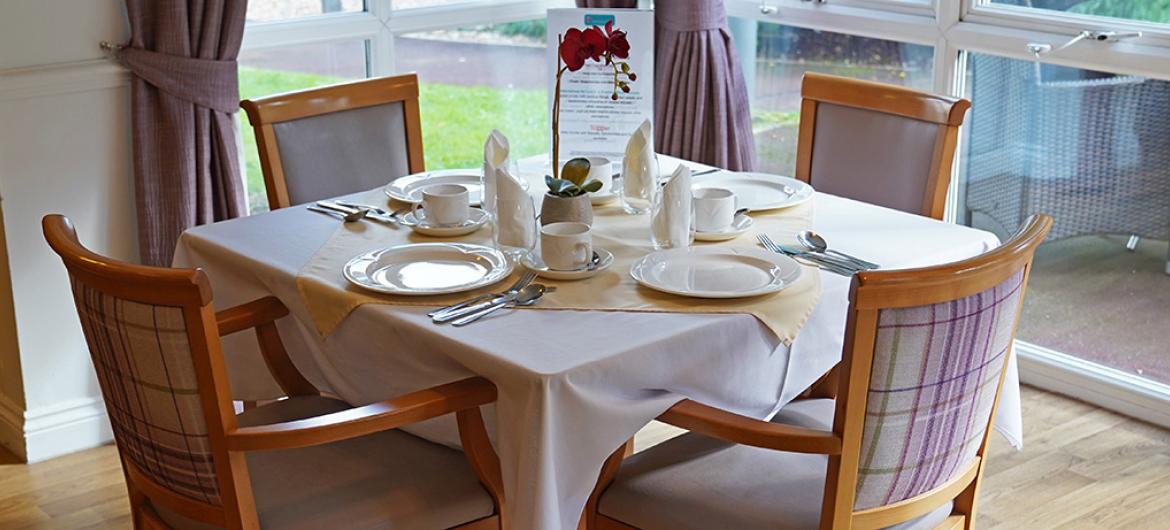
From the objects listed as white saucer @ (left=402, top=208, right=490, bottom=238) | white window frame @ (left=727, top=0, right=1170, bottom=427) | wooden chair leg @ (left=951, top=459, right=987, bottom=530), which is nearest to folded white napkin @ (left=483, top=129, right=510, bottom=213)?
white saucer @ (left=402, top=208, right=490, bottom=238)

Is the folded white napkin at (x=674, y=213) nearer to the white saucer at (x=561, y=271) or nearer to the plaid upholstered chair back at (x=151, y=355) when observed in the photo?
the white saucer at (x=561, y=271)

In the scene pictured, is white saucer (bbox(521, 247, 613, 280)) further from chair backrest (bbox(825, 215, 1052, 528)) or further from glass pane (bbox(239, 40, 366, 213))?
glass pane (bbox(239, 40, 366, 213))

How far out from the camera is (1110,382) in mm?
3318

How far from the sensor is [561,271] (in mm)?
2096

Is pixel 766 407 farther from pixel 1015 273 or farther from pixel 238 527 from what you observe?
pixel 238 527

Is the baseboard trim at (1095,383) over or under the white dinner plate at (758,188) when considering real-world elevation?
under

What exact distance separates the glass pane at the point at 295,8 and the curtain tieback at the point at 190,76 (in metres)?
0.36

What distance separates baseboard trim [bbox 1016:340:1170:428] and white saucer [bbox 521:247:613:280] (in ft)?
5.78

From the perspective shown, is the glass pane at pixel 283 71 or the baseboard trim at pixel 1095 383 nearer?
the baseboard trim at pixel 1095 383

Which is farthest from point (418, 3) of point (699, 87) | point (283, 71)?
point (699, 87)

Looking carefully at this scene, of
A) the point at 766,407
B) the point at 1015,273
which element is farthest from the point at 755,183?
the point at 1015,273

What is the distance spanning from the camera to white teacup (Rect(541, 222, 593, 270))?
2084 mm

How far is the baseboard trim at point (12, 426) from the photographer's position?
314cm

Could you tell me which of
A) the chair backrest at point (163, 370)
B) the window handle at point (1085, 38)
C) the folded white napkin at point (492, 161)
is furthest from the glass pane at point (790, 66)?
the chair backrest at point (163, 370)
